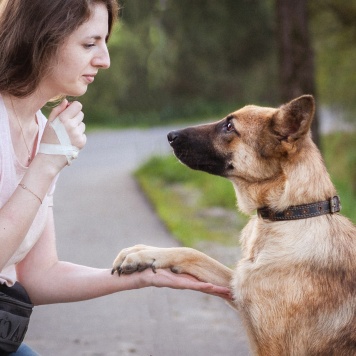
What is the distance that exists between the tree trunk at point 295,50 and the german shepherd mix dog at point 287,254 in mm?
5945

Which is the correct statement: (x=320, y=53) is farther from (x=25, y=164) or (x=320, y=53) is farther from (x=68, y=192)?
(x=25, y=164)

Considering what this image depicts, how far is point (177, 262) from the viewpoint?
3.85 metres

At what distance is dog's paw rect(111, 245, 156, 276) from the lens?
3615 mm

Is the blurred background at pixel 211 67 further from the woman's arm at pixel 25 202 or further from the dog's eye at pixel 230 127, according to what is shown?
the woman's arm at pixel 25 202

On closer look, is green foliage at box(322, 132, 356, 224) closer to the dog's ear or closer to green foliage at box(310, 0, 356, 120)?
green foliage at box(310, 0, 356, 120)

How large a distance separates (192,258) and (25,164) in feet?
3.22

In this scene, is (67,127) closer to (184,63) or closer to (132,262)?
(132,262)

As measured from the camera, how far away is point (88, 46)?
324cm

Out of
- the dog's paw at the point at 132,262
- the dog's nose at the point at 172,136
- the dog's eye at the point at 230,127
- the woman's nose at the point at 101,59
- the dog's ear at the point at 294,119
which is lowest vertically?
the dog's paw at the point at 132,262

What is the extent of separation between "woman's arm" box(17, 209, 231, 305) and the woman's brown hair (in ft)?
2.34

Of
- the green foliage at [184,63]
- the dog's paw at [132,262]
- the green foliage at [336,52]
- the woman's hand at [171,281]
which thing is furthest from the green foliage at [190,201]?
the green foliage at [184,63]

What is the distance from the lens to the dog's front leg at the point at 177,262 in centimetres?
371

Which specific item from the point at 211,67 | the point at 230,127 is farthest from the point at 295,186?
the point at 211,67

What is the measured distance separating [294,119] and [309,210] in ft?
1.64
